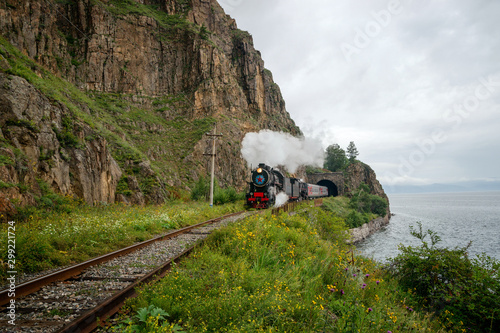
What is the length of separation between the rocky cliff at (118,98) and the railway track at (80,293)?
6.61 m

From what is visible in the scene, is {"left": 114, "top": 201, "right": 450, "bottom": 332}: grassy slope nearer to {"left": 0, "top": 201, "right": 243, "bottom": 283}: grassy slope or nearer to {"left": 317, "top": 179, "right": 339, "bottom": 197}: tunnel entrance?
{"left": 0, "top": 201, "right": 243, "bottom": 283}: grassy slope

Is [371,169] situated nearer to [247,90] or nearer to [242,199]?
[247,90]

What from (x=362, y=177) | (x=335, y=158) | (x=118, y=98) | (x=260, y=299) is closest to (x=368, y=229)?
(x=362, y=177)

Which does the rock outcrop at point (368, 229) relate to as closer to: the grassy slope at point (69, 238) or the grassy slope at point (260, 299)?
the grassy slope at point (260, 299)

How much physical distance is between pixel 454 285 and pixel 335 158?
85564 mm

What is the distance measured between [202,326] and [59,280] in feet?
11.7

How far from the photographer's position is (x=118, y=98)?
37969 mm

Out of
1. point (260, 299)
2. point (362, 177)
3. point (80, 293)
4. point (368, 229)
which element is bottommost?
point (368, 229)

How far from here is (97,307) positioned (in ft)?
11.8

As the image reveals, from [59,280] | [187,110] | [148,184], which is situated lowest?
[59,280]

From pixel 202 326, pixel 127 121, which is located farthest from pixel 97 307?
pixel 127 121

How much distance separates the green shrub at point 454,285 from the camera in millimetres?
6762

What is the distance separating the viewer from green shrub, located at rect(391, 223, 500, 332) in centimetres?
676

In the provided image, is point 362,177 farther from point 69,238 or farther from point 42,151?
point 69,238
